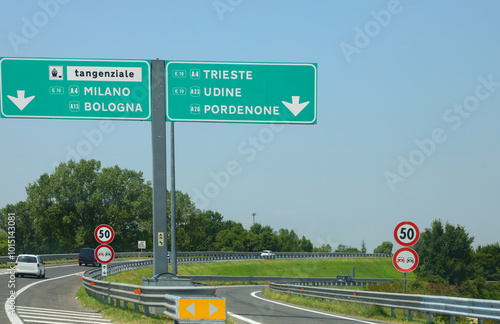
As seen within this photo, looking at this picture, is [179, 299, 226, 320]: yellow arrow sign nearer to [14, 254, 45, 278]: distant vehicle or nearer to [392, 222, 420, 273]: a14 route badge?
[392, 222, 420, 273]: a14 route badge

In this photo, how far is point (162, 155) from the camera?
1623 cm

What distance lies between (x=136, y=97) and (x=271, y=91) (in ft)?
11.9

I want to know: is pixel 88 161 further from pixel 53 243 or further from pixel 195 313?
pixel 195 313

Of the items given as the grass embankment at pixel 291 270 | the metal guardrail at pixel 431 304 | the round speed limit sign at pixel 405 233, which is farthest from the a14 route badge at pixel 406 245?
the grass embankment at pixel 291 270

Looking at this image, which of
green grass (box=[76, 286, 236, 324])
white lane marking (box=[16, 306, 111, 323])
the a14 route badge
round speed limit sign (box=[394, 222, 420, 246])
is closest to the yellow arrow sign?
green grass (box=[76, 286, 236, 324])

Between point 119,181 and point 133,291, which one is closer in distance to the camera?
point 133,291

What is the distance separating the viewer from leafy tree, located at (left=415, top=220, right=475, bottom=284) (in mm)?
97125

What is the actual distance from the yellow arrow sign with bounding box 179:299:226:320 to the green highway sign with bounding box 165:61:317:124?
6.12m

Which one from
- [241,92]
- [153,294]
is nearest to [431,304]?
[153,294]

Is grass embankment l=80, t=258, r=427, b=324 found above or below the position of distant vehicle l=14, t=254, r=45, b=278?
below

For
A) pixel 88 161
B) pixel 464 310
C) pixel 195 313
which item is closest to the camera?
pixel 195 313

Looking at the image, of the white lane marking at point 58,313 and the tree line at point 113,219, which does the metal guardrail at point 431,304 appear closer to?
the white lane marking at point 58,313

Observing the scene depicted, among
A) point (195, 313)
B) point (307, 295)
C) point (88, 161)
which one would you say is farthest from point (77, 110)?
point (88, 161)

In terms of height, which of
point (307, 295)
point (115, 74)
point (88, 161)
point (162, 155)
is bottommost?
point (307, 295)
